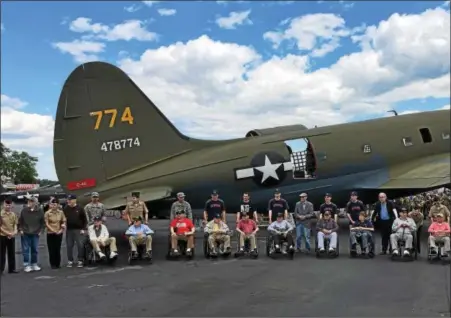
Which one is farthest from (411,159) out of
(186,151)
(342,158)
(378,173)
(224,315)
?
(224,315)

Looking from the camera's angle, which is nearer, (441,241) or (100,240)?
(441,241)

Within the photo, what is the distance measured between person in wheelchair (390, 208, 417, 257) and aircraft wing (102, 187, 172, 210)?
20.7 feet

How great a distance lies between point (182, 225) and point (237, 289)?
12.4 ft

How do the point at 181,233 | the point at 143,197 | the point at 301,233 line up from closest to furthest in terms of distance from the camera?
the point at 181,233 < the point at 301,233 < the point at 143,197

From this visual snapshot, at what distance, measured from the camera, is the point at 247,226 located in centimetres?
1205

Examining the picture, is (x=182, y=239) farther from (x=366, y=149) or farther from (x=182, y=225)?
(x=366, y=149)

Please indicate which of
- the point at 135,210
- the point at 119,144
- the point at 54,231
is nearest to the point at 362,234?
the point at 135,210

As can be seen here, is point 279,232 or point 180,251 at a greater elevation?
point 279,232

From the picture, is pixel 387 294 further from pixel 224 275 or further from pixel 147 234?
pixel 147 234

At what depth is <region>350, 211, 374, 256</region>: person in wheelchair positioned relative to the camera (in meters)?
11.6

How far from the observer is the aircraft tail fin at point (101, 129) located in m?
14.0

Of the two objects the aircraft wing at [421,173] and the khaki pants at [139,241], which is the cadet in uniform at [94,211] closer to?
the khaki pants at [139,241]

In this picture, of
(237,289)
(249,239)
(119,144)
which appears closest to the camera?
(237,289)

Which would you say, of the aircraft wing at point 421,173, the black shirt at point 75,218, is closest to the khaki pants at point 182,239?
the black shirt at point 75,218
